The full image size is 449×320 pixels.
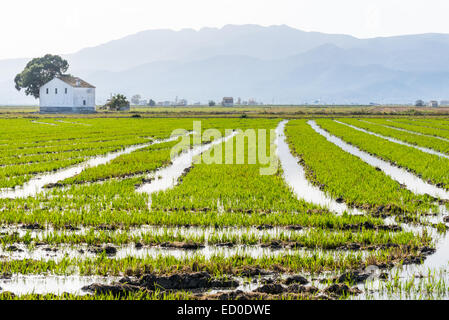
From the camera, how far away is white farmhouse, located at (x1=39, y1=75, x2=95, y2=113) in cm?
7269

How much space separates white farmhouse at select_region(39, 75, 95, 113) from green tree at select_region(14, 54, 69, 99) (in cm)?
860

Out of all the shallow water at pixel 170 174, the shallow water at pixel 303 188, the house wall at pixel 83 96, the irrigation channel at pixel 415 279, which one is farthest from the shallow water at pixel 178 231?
the house wall at pixel 83 96

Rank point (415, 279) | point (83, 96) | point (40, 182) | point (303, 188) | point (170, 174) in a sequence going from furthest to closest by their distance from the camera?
→ point (83, 96) < point (170, 174) < point (40, 182) < point (303, 188) < point (415, 279)

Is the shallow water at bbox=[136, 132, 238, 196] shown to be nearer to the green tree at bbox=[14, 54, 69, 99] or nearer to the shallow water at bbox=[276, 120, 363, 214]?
the shallow water at bbox=[276, 120, 363, 214]

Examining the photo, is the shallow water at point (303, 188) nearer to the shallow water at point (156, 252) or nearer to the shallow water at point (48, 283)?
the shallow water at point (156, 252)

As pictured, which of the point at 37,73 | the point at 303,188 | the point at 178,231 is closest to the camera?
the point at 178,231

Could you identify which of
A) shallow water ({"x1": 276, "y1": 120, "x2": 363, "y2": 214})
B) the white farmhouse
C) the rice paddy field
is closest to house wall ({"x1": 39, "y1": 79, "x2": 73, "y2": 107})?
the white farmhouse

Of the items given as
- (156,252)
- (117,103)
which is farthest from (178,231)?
(117,103)

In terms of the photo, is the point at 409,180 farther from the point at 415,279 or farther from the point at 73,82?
the point at 73,82

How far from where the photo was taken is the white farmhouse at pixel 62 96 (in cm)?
7269

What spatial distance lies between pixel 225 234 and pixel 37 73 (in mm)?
82571

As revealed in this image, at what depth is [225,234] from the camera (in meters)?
6.89

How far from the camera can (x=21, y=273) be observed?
537 centimetres
